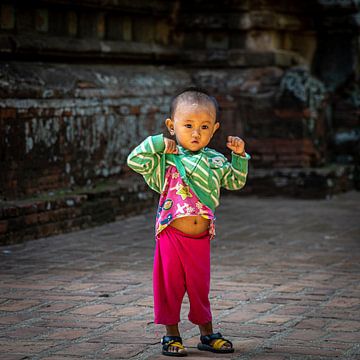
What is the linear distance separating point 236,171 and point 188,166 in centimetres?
25

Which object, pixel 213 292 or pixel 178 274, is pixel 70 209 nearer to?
pixel 213 292

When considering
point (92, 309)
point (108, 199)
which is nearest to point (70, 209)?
point (108, 199)

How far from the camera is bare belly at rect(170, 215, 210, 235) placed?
4.81 meters

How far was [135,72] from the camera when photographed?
10.6m

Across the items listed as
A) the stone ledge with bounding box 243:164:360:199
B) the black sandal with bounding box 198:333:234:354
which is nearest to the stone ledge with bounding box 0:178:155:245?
the stone ledge with bounding box 243:164:360:199

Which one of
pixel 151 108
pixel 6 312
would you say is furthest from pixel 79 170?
pixel 6 312

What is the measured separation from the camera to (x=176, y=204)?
4.83 m

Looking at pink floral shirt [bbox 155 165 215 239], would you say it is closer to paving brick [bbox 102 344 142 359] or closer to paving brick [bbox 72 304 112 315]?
paving brick [bbox 102 344 142 359]

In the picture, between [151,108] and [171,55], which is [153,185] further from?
[171,55]

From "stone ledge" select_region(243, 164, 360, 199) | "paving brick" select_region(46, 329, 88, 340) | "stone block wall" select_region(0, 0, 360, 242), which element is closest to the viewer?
"paving brick" select_region(46, 329, 88, 340)

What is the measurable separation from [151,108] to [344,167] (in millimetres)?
2612

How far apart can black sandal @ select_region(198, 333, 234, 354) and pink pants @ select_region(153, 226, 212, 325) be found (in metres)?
0.08

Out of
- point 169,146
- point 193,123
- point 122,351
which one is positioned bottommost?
point 122,351

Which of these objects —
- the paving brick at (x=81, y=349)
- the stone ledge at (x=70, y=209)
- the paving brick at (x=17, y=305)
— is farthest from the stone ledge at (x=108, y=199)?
the paving brick at (x=81, y=349)
